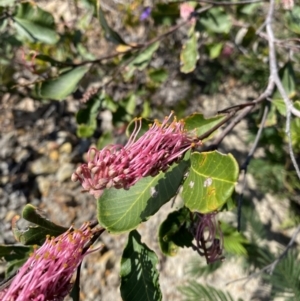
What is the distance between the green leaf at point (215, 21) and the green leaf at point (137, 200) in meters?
0.88

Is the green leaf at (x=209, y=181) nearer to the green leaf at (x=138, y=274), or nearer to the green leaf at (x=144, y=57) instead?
the green leaf at (x=138, y=274)

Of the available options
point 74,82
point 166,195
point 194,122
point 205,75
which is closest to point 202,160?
point 166,195

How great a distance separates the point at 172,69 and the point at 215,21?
0.75 m

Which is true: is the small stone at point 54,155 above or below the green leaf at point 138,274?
below

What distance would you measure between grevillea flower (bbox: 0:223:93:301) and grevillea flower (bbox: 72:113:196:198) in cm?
12

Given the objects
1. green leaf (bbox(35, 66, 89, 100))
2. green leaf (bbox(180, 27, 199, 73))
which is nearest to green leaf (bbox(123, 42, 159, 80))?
green leaf (bbox(180, 27, 199, 73))

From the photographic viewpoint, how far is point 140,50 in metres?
1.52

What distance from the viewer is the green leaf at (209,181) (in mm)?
665

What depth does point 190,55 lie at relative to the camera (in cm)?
146

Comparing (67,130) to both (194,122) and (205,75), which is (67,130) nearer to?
(205,75)

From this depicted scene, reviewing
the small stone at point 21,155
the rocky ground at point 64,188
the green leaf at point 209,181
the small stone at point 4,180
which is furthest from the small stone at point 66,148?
the green leaf at point 209,181

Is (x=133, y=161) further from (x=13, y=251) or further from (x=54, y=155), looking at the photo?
(x=54, y=155)

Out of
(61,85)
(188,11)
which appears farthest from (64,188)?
(188,11)

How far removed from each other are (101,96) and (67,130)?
699mm
